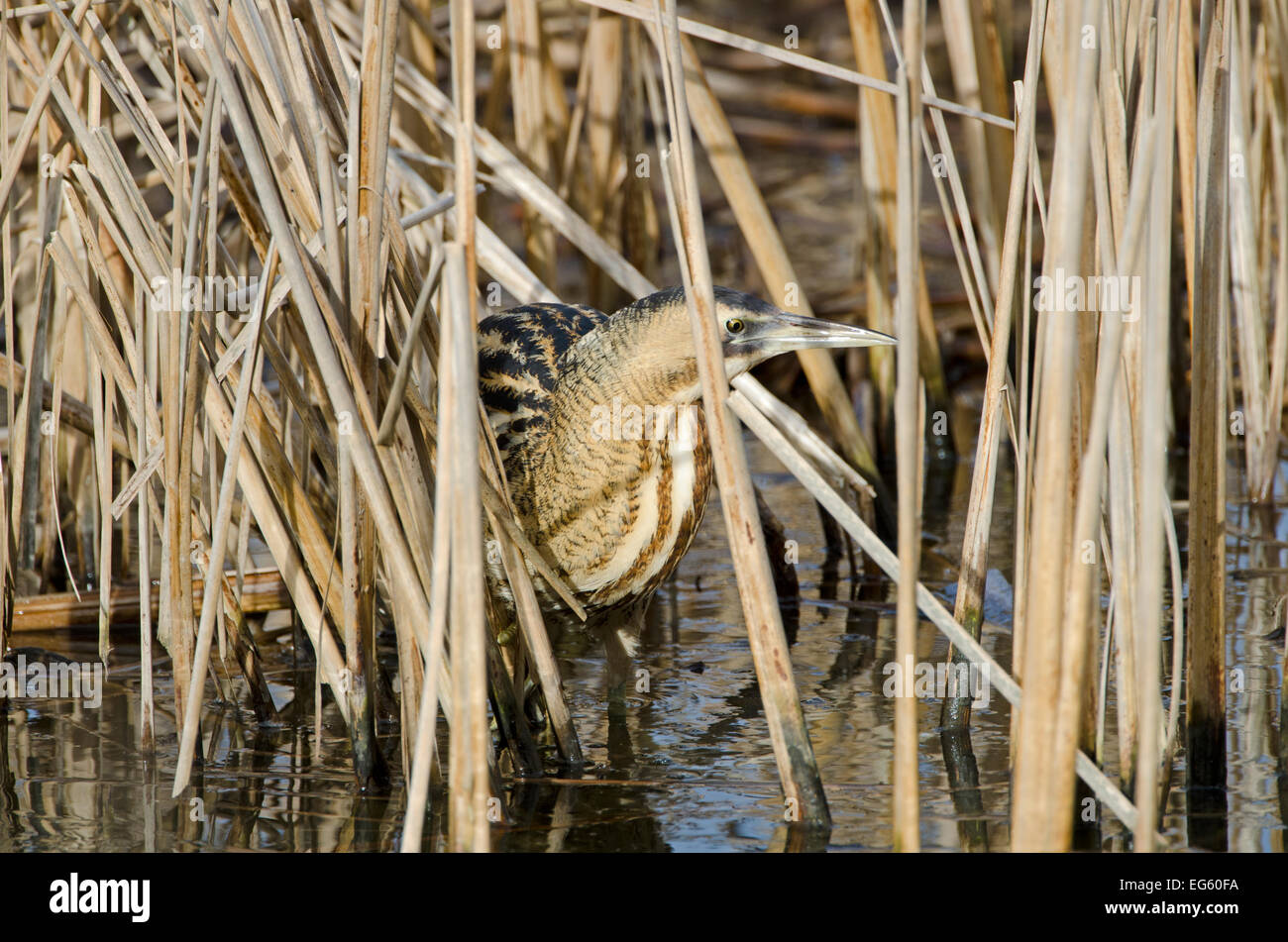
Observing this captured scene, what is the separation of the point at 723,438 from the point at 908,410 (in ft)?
1.18

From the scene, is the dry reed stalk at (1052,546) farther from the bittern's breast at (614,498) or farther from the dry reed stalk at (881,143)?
the dry reed stalk at (881,143)

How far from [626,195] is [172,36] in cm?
210

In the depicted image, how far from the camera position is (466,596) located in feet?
5.22

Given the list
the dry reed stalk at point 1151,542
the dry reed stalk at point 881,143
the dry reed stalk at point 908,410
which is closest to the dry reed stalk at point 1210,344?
the dry reed stalk at point 1151,542

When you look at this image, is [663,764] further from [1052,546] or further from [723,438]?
[1052,546]

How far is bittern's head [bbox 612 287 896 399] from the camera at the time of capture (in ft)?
7.84

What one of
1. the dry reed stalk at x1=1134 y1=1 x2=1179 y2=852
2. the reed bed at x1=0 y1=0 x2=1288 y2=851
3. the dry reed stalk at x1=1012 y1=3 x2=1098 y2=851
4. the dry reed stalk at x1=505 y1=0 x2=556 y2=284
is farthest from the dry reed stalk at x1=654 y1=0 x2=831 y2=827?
the dry reed stalk at x1=505 y1=0 x2=556 y2=284

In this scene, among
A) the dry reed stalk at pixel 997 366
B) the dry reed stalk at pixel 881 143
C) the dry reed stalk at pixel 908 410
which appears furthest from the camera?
the dry reed stalk at pixel 881 143

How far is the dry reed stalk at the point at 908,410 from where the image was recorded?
157 cm

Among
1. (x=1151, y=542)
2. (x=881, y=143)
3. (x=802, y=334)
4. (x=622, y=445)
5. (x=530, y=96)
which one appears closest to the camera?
(x=1151, y=542)

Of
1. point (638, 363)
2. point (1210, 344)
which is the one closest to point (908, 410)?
point (1210, 344)

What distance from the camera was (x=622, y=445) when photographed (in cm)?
257

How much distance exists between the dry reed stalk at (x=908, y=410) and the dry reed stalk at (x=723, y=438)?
29 centimetres
